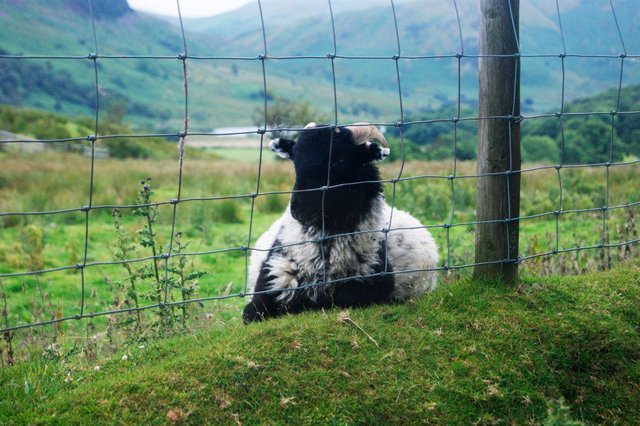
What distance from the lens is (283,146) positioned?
597 cm

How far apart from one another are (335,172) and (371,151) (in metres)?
0.36

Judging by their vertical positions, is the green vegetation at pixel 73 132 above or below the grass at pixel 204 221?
above

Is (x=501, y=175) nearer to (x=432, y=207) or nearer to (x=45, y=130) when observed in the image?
(x=432, y=207)

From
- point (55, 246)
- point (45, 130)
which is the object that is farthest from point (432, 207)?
point (45, 130)

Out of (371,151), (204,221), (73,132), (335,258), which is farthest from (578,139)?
(73,132)

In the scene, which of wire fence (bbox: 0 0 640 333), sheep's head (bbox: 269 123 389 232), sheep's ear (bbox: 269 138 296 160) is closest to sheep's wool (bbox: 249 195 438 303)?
sheep's head (bbox: 269 123 389 232)

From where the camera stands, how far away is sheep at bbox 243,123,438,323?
5.62 metres

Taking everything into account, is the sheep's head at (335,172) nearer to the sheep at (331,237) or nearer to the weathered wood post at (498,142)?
the sheep at (331,237)

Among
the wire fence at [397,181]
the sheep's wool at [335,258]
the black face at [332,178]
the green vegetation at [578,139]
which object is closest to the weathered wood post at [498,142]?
the wire fence at [397,181]

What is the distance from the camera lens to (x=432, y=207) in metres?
16.7

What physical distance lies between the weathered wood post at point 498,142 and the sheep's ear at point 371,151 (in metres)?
0.81

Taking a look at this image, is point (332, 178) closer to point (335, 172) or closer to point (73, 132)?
point (335, 172)

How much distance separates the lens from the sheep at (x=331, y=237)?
562 centimetres

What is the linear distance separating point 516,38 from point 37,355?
14.2ft
